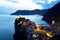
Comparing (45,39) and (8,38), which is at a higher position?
(45,39)

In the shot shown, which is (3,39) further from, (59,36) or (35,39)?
(59,36)

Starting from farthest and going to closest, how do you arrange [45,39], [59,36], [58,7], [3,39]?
[58,7] → [3,39] → [45,39] → [59,36]

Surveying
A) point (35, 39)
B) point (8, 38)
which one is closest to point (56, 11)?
point (8, 38)

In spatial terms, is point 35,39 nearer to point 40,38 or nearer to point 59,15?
point 40,38

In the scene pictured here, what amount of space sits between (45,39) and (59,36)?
3.71 m

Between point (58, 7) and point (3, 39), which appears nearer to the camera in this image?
point (3, 39)

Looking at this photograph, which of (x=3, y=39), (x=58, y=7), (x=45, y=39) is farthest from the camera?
(x=58, y=7)

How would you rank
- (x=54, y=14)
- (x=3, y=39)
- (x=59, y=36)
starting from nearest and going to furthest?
1. (x=59, y=36)
2. (x=3, y=39)
3. (x=54, y=14)

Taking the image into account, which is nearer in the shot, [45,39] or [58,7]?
[45,39]

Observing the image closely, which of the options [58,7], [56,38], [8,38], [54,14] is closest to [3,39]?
[8,38]

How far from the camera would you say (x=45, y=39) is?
21359 mm

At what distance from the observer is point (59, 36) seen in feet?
58.4

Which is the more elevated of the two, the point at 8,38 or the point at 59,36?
the point at 59,36

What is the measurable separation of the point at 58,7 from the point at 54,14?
31.3 feet
